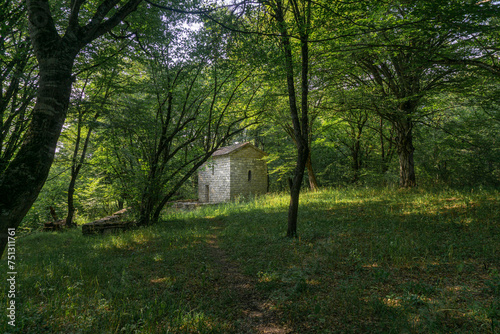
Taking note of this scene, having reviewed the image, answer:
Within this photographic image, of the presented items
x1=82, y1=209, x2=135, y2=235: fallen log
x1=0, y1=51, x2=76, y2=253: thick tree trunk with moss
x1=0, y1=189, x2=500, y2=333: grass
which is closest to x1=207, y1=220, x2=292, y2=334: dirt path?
x1=0, y1=189, x2=500, y2=333: grass

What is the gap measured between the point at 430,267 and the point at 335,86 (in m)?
10.6

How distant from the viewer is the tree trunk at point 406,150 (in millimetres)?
11070

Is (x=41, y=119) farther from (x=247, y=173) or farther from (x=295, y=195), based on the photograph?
(x=247, y=173)

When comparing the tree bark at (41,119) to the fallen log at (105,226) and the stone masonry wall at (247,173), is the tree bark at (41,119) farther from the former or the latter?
the stone masonry wall at (247,173)

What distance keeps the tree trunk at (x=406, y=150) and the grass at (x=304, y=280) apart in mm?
3964

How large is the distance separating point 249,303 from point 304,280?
912mm

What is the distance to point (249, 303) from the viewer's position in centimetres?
350

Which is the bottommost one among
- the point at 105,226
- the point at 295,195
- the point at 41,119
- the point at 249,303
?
the point at 249,303

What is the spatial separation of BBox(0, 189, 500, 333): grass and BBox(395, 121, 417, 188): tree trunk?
3.96 metres

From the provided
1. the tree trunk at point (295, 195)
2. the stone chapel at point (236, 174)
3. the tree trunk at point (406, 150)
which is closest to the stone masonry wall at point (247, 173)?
the stone chapel at point (236, 174)

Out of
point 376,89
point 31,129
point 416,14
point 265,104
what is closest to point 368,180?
point 376,89

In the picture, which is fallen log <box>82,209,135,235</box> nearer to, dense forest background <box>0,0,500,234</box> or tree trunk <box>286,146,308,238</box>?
dense forest background <box>0,0,500,234</box>

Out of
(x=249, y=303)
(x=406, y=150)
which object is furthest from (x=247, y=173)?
(x=249, y=303)

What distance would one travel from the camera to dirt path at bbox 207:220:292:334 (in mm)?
2904
